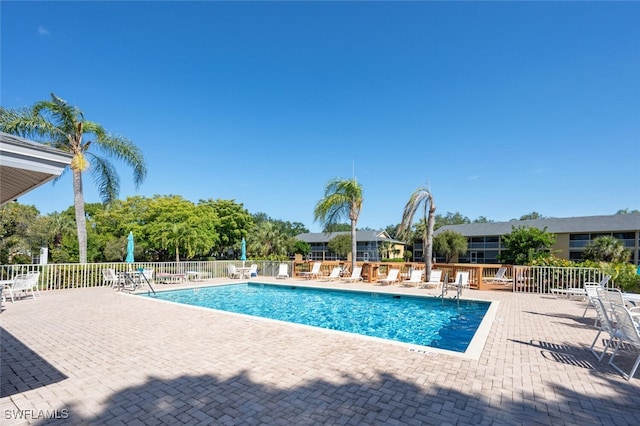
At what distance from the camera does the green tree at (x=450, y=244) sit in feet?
125

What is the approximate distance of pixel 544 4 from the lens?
9875 millimetres

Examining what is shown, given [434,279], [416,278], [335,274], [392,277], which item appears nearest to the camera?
[434,279]

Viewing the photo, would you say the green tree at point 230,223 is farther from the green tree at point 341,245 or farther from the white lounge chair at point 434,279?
the white lounge chair at point 434,279

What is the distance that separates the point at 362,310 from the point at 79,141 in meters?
15.8

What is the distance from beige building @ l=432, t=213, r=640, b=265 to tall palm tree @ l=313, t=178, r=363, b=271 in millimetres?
25236

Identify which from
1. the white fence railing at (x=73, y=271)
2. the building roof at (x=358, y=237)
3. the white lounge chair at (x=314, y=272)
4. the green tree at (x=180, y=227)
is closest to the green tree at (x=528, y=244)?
the building roof at (x=358, y=237)

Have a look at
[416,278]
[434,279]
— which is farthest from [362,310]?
[434,279]

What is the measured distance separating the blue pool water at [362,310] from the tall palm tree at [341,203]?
518 cm

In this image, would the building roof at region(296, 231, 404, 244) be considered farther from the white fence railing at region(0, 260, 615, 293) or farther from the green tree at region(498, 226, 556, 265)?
the white fence railing at region(0, 260, 615, 293)

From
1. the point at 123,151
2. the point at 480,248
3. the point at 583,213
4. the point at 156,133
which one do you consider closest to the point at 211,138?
the point at 156,133

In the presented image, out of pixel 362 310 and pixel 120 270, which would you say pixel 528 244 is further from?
pixel 120 270

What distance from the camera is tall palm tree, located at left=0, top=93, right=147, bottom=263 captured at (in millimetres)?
14289

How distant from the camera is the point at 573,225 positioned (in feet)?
117

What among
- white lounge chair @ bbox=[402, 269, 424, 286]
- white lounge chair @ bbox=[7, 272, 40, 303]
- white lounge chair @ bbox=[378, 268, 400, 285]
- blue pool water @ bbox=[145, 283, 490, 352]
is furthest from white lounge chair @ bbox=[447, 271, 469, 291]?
white lounge chair @ bbox=[7, 272, 40, 303]
